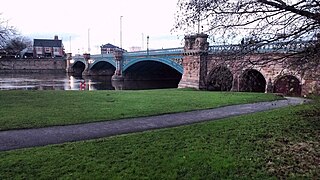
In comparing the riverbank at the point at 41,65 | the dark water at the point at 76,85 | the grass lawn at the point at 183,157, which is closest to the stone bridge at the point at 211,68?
the grass lawn at the point at 183,157

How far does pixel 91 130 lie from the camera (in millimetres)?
9367

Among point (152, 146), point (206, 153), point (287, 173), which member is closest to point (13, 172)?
point (152, 146)

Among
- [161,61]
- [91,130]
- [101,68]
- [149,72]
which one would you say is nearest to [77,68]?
[101,68]

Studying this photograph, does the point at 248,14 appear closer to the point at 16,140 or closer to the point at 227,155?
the point at 227,155

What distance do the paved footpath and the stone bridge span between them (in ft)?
5.20

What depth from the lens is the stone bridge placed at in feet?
27.6

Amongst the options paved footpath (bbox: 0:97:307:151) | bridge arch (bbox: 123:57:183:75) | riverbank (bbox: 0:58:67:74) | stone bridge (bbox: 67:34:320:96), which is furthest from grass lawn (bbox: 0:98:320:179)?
riverbank (bbox: 0:58:67:74)

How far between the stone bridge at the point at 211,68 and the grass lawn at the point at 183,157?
1.75 m

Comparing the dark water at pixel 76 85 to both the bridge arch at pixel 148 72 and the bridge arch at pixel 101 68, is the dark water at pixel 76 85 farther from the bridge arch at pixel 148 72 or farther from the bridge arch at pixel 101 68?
the bridge arch at pixel 101 68

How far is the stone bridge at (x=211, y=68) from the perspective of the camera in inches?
331

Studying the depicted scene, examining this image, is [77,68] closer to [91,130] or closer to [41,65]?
[41,65]

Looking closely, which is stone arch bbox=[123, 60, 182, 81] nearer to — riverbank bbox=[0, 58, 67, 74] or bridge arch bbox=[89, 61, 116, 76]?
bridge arch bbox=[89, 61, 116, 76]

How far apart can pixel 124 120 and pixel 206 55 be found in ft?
63.8

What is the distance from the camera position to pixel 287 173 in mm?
5379
